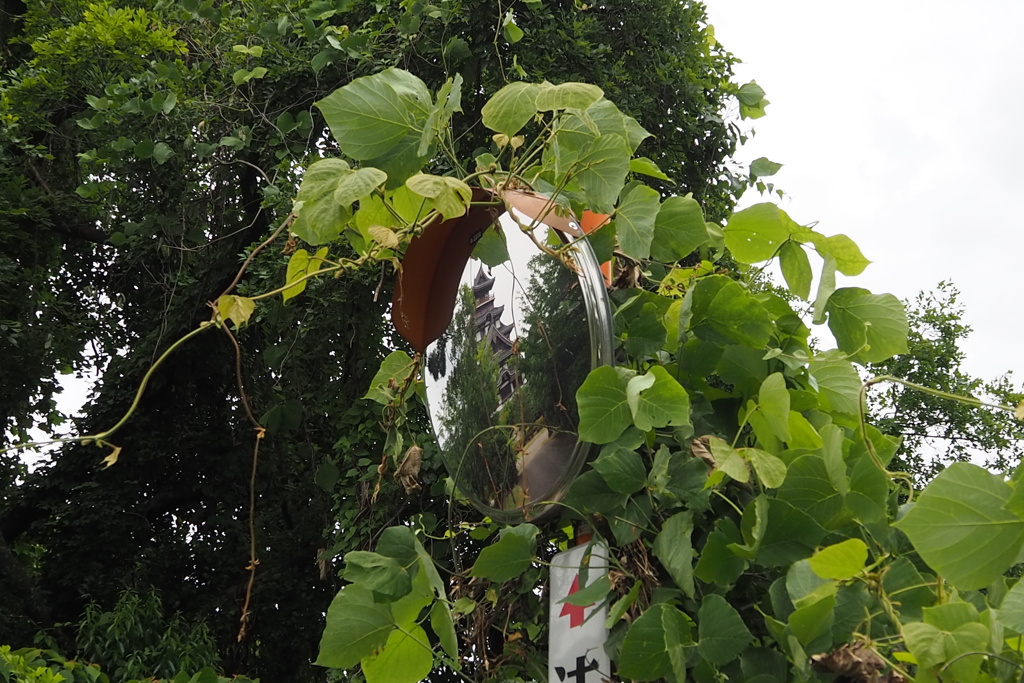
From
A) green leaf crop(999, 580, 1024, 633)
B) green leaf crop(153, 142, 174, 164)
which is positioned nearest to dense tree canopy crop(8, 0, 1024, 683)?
green leaf crop(999, 580, 1024, 633)

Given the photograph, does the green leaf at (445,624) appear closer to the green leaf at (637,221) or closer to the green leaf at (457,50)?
the green leaf at (637,221)

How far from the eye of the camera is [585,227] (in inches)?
35.2

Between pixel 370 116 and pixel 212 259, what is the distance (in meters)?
3.35

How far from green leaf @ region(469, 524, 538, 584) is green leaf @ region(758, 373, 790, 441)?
0.22m

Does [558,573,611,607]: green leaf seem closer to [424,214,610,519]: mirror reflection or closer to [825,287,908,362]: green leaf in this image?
[424,214,610,519]: mirror reflection

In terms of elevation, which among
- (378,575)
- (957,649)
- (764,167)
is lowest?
(957,649)

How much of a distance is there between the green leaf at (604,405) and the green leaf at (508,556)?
0.12 meters

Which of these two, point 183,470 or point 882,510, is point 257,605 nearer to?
point 183,470

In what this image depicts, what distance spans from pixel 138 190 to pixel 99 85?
57 cm

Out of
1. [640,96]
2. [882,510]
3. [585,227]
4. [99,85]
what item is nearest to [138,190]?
[99,85]

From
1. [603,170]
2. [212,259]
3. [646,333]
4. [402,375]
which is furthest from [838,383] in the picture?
[212,259]

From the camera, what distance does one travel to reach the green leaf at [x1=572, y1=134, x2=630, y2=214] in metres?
0.79

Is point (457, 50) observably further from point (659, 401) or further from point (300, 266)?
point (659, 401)

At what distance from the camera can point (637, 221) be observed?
0.82 meters
